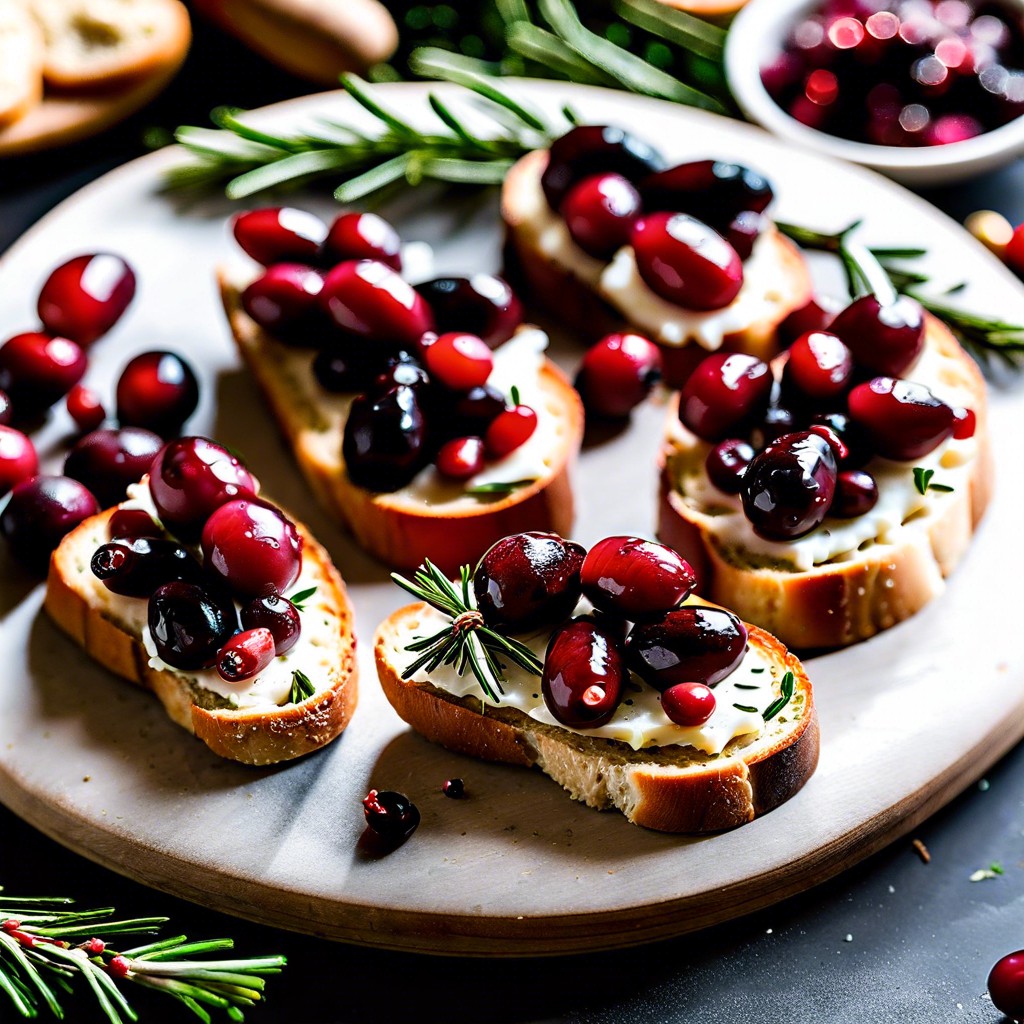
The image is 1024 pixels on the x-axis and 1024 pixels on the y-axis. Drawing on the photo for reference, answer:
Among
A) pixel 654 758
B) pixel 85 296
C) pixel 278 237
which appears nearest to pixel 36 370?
pixel 85 296

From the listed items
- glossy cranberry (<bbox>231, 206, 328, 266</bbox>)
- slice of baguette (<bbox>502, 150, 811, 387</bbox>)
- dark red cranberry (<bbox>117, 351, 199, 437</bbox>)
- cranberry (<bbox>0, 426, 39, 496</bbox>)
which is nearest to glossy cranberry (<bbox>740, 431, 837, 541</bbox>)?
slice of baguette (<bbox>502, 150, 811, 387</bbox>)

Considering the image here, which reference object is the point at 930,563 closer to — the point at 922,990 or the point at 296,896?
the point at 922,990

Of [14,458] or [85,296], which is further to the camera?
[85,296]

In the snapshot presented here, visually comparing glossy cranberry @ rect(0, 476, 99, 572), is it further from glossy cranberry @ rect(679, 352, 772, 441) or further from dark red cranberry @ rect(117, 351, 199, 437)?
glossy cranberry @ rect(679, 352, 772, 441)

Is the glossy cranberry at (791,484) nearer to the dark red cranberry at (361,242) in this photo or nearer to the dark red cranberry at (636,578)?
the dark red cranberry at (636,578)

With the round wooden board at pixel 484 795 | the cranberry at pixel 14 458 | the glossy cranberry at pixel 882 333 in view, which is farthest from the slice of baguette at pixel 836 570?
the cranberry at pixel 14 458

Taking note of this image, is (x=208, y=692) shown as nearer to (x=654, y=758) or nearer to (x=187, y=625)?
(x=187, y=625)
